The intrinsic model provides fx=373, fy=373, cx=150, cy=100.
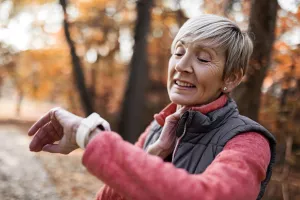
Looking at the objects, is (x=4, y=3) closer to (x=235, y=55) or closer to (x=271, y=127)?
(x=271, y=127)

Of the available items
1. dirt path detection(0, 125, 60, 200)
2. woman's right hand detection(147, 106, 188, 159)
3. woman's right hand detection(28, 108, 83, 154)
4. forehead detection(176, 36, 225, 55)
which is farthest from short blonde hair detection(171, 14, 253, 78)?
dirt path detection(0, 125, 60, 200)

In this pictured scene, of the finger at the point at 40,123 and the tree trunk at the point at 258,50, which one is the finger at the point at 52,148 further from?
the tree trunk at the point at 258,50

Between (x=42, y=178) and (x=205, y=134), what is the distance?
20.4ft

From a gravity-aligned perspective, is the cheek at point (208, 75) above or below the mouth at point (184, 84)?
above

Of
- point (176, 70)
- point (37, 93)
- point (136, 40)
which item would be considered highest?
point (176, 70)

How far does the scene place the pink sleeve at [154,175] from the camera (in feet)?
3.58

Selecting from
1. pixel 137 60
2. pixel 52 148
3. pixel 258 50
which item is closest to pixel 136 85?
pixel 137 60

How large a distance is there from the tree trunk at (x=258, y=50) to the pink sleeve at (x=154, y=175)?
2.59 metres

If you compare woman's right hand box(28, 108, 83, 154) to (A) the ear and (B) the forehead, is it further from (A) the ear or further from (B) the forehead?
(A) the ear

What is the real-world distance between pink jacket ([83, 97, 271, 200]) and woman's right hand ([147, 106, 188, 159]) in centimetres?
35

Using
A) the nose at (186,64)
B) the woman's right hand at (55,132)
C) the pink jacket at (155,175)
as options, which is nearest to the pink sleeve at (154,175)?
the pink jacket at (155,175)

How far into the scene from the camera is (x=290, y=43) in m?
4.73

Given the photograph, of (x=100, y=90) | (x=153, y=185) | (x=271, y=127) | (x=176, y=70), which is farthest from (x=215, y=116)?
(x=100, y=90)

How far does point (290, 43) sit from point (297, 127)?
3.50ft
